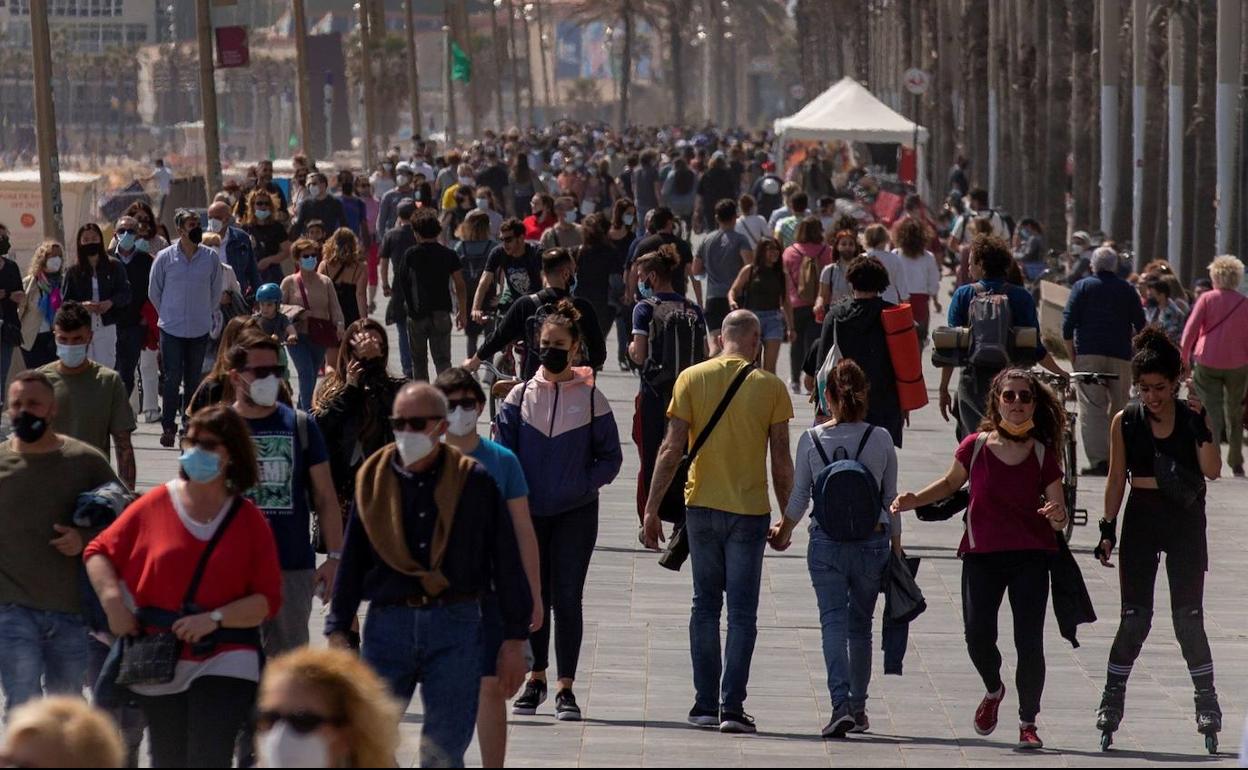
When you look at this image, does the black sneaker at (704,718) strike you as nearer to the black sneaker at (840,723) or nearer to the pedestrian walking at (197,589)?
the black sneaker at (840,723)

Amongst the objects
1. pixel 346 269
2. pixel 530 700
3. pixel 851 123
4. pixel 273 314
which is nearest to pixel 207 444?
pixel 530 700

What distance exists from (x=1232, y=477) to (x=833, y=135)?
1076 inches

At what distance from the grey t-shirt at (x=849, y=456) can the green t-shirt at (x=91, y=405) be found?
2504 mm

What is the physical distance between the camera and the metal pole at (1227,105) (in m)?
24.0

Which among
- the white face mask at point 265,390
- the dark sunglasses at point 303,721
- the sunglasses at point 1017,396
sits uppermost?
the white face mask at point 265,390

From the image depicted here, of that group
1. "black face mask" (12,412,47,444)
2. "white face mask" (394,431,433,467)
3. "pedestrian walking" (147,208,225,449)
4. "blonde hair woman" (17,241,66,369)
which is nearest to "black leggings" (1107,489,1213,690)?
"white face mask" (394,431,433,467)

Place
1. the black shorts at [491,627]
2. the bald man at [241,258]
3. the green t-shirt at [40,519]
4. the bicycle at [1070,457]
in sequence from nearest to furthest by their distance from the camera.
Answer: the black shorts at [491,627]
the green t-shirt at [40,519]
the bicycle at [1070,457]
the bald man at [241,258]

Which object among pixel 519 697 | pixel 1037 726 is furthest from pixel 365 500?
pixel 1037 726

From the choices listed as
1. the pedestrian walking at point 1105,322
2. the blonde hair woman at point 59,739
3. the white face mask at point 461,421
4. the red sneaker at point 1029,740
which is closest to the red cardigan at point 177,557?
the white face mask at point 461,421

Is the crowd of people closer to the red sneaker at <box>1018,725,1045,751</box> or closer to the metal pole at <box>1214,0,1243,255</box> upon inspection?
the red sneaker at <box>1018,725,1045,751</box>

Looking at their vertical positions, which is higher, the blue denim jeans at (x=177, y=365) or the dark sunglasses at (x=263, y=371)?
the dark sunglasses at (x=263, y=371)

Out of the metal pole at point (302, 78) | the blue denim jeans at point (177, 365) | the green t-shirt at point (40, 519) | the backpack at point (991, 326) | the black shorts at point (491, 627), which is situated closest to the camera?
the black shorts at point (491, 627)

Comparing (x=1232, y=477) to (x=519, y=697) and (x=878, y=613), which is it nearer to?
(x=878, y=613)

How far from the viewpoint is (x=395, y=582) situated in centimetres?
687
